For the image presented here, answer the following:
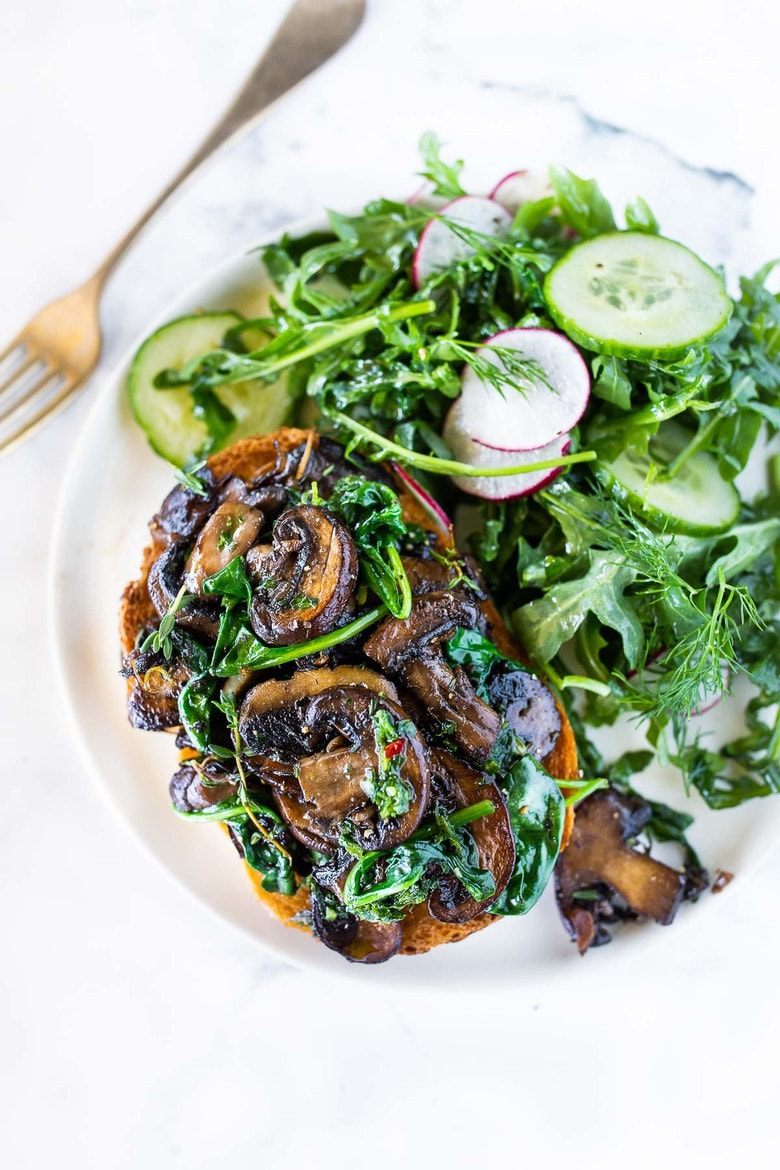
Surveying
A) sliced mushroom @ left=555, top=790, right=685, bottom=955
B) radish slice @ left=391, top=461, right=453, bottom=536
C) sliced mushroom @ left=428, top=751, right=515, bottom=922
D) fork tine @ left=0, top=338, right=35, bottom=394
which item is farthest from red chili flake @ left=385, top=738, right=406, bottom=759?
fork tine @ left=0, top=338, right=35, bottom=394

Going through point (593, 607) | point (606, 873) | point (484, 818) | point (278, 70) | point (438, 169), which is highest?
point (278, 70)

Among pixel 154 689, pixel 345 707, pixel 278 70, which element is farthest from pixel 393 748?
pixel 278 70

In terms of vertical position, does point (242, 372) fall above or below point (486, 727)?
above

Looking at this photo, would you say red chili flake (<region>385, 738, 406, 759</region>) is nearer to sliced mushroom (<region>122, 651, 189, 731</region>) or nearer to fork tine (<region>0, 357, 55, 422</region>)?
sliced mushroom (<region>122, 651, 189, 731</region>)

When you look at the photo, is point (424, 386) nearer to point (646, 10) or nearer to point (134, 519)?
point (134, 519)

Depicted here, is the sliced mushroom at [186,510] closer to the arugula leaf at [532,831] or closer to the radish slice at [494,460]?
the radish slice at [494,460]

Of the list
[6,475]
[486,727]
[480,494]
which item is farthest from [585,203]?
[6,475]

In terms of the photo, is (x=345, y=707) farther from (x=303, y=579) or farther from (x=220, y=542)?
(x=220, y=542)
